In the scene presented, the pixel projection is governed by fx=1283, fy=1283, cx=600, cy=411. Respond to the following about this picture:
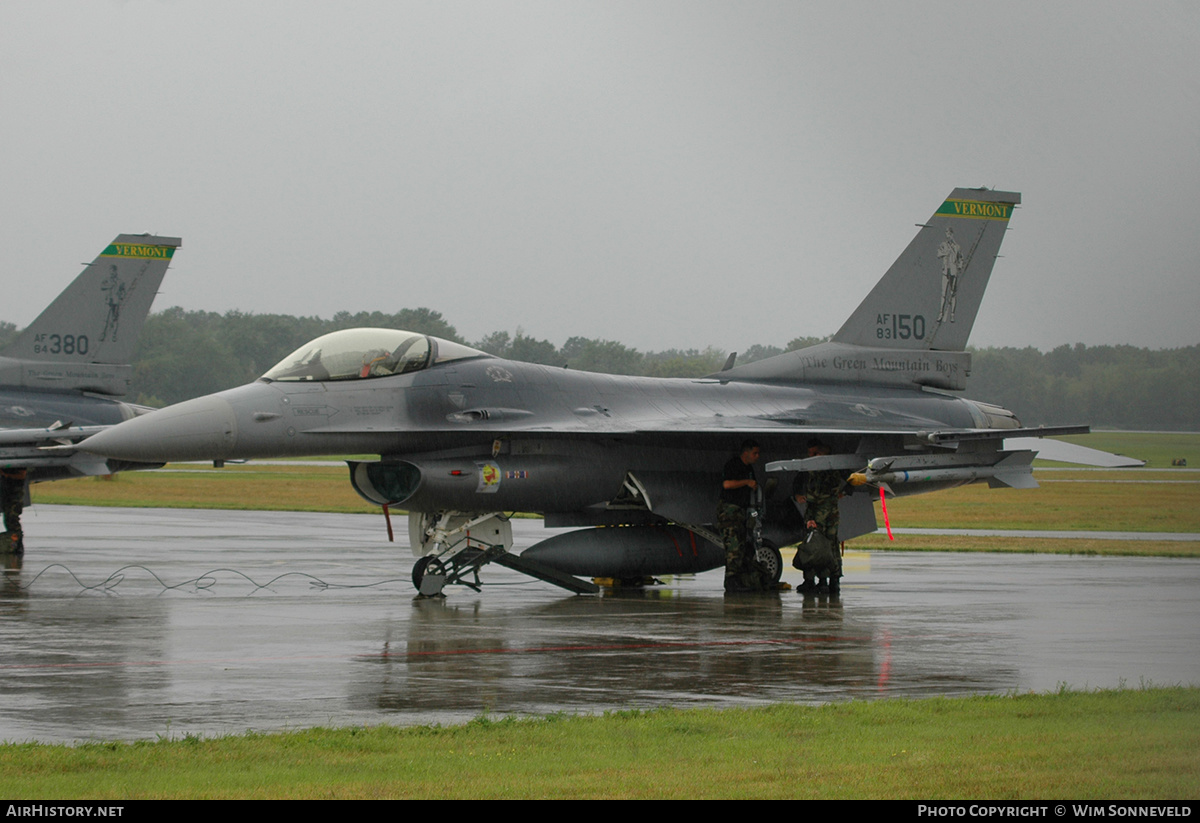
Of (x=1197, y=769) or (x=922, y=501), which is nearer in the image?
(x=1197, y=769)

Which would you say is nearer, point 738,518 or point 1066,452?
point 738,518

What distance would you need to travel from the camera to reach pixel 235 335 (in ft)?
173

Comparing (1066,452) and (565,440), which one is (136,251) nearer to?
(565,440)

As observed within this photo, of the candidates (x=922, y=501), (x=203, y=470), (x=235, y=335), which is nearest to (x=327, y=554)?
(x=922, y=501)

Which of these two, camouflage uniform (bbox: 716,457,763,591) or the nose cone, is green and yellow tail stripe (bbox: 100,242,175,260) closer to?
the nose cone

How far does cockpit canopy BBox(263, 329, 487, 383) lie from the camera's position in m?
13.6

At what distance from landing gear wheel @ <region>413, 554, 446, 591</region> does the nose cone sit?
243 cm

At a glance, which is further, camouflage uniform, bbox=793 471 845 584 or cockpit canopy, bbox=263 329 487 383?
camouflage uniform, bbox=793 471 845 584

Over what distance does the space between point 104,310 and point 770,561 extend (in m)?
11.7

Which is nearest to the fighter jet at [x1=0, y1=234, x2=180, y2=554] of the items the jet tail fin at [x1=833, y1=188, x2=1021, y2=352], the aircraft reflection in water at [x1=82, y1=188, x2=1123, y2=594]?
the aircraft reflection in water at [x1=82, y1=188, x2=1123, y2=594]

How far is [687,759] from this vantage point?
592 cm

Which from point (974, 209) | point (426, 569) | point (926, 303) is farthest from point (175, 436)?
point (974, 209)

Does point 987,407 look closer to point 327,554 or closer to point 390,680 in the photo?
point 327,554

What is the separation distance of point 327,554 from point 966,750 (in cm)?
1503
